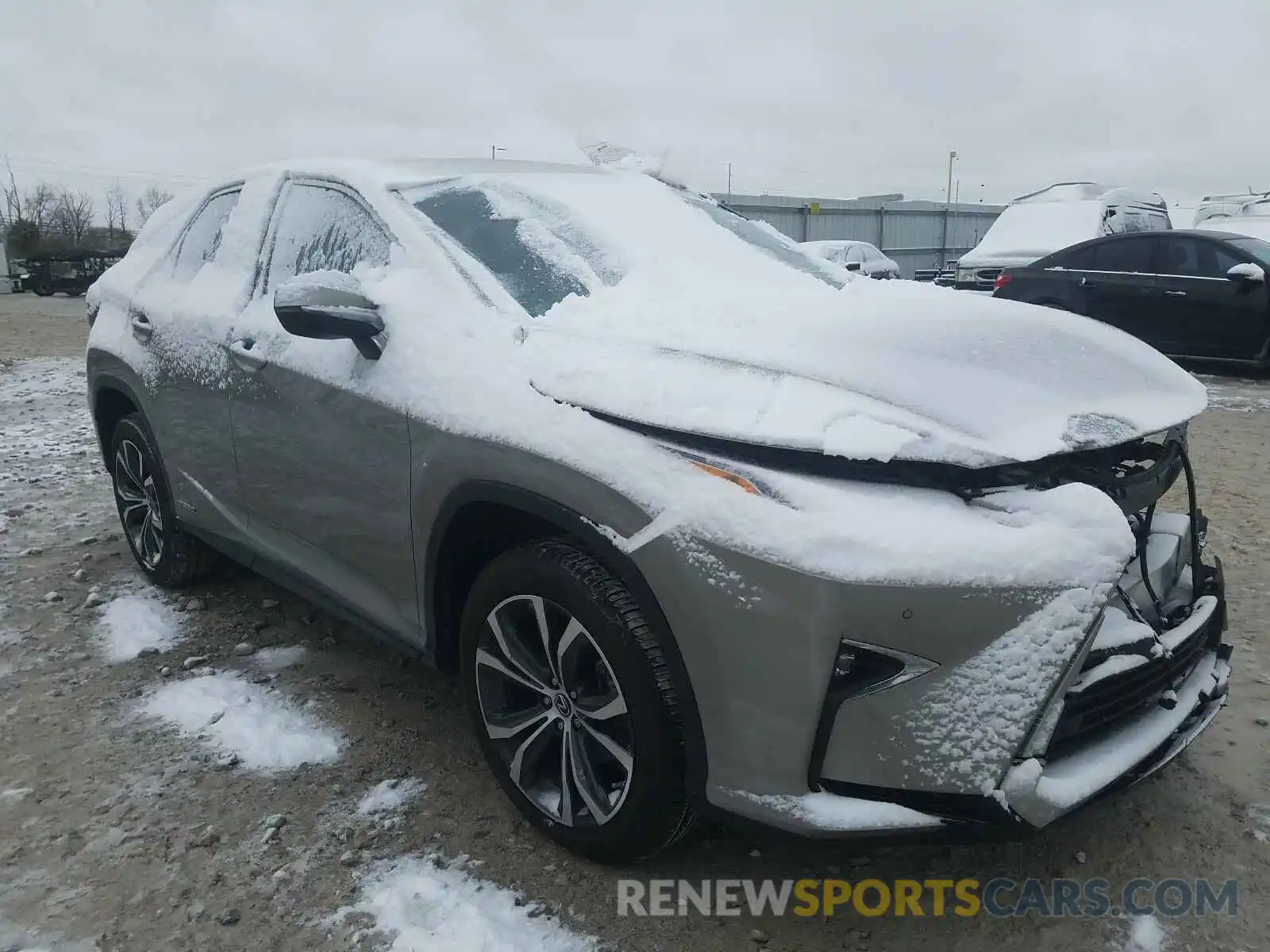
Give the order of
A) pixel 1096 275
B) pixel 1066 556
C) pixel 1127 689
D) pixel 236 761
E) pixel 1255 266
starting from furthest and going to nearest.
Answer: pixel 1096 275 < pixel 1255 266 < pixel 236 761 < pixel 1127 689 < pixel 1066 556

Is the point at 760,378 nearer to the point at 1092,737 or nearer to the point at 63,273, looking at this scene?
the point at 1092,737

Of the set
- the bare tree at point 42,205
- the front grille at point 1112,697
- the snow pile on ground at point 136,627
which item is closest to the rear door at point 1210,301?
the front grille at point 1112,697

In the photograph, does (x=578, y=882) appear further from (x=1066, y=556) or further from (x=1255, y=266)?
(x=1255, y=266)

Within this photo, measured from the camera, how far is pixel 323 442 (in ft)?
9.02

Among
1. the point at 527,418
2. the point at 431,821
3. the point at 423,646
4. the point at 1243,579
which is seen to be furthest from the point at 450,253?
the point at 1243,579

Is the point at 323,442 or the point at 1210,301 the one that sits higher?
the point at 1210,301

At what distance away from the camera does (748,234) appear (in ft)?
11.4

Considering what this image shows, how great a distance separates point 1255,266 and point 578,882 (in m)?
8.58

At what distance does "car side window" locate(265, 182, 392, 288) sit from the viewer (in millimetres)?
2846

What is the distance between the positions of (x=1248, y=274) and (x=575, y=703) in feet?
27.5

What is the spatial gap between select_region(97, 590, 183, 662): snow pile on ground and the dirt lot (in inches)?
1.7

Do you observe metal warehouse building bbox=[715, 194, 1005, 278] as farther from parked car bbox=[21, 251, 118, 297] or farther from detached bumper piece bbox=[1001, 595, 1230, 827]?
parked car bbox=[21, 251, 118, 297]

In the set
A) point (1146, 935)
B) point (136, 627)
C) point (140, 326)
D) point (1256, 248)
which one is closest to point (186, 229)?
point (140, 326)

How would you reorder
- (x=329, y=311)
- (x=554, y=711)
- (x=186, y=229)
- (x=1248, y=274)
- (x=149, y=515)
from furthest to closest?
(x=1248, y=274)
(x=149, y=515)
(x=186, y=229)
(x=329, y=311)
(x=554, y=711)
